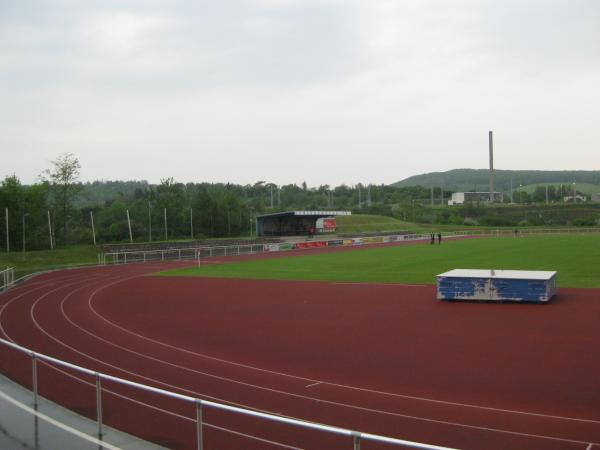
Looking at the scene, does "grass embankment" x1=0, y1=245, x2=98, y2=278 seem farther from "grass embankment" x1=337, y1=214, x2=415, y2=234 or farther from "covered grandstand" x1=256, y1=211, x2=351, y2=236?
"grass embankment" x1=337, y1=214, x2=415, y2=234

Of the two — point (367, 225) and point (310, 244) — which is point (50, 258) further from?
point (367, 225)

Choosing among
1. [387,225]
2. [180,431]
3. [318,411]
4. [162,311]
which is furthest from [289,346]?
[387,225]

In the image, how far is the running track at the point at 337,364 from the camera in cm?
→ 962

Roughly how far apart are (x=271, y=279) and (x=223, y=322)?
15412 mm

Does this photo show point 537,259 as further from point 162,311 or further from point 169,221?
point 169,221

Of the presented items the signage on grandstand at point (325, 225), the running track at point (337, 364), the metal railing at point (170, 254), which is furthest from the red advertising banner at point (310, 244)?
the running track at point (337, 364)

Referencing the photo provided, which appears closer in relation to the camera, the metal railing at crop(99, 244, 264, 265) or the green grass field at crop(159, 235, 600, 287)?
the green grass field at crop(159, 235, 600, 287)

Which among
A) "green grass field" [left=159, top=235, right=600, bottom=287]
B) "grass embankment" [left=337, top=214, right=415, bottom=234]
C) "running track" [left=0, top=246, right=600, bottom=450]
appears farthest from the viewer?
"grass embankment" [left=337, top=214, right=415, bottom=234]

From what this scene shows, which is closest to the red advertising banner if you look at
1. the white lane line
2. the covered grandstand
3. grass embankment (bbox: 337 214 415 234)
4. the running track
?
the covered grandstand

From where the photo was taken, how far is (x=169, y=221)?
98.6 metres

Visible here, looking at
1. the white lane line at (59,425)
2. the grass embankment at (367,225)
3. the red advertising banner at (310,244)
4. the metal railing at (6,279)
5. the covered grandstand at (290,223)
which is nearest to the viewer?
the white lane line at (59,425)

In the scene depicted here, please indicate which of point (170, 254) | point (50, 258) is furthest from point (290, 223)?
point (50, 258)

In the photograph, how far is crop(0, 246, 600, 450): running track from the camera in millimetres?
9625

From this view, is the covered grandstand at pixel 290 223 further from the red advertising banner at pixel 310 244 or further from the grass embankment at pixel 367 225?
the grass embankment at pixel 367 225
